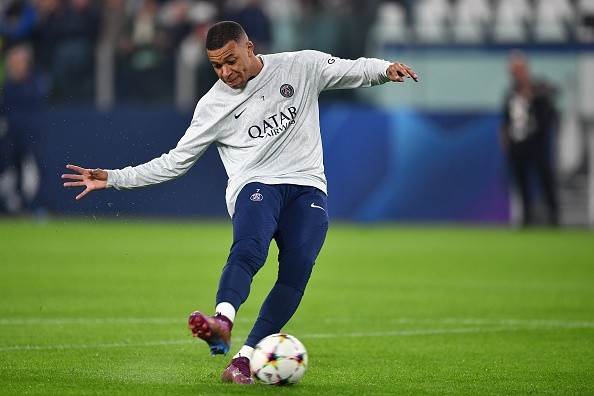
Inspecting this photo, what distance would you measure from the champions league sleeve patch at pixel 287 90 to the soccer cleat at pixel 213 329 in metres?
1.51

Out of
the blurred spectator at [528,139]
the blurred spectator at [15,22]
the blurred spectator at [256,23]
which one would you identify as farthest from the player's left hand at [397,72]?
the blurred spectator at [15,22]

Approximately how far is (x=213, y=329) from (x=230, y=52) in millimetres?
1647

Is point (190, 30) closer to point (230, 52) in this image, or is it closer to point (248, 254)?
point (230, 52)

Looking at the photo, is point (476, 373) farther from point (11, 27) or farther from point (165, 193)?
point (11, 27)

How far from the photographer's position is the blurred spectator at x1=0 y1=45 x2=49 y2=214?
22.0 metres

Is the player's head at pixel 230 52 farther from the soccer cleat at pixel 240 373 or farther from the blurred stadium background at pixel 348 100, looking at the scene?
the blurred stadium background at pixel 348 100

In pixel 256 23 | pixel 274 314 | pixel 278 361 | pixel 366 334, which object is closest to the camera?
pixel 278 361

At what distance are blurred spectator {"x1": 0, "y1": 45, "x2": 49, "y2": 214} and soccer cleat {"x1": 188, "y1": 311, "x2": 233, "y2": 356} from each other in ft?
53.7

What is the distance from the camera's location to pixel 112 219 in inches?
887

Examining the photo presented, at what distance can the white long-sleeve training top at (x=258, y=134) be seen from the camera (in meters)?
7.05

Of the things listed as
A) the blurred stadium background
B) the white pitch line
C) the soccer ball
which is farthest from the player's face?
the blurred stadium background

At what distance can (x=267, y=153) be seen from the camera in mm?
7074

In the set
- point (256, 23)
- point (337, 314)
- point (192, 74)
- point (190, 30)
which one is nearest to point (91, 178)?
point (337, 314)

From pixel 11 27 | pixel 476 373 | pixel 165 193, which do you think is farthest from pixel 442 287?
pixel 11 27
